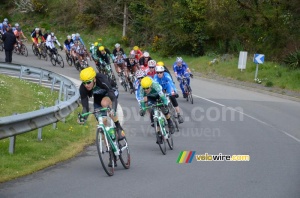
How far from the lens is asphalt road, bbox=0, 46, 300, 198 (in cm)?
945

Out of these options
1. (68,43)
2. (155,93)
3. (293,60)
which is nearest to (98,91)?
(155,93)

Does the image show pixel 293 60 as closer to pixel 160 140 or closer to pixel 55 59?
pixel 55 59

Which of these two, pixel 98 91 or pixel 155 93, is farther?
pixel 155 93

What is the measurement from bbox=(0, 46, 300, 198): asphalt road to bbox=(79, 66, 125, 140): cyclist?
1153 mm

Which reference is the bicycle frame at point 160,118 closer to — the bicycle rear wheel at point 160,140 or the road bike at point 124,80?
the bicycle rear wheel at point 160,140

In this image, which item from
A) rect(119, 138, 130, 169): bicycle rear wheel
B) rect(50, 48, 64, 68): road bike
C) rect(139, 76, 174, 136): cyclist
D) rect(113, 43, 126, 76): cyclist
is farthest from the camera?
rect(50, 48, 64, 68): road bike

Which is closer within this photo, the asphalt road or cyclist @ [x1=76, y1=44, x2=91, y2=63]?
the asphalt road

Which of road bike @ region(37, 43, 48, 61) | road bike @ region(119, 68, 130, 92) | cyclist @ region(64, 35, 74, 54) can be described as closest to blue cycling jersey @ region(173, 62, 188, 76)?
road bike @ region(119, 68, 130, 92)

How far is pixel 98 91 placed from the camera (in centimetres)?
1145

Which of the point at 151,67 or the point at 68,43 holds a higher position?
the point at 151,67

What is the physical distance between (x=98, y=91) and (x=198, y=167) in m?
2.48

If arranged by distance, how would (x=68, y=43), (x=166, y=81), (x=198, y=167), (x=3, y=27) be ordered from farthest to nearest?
(x=3, y=27) → (x=68, y=43) → (x=166, y=81) → (x=198, y=167)

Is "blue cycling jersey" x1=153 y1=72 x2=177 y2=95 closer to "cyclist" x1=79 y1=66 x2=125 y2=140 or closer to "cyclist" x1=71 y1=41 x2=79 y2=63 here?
"cyclist" x1=79 y1=66 x2=125 y2=140

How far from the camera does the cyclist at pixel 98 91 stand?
424 inches
